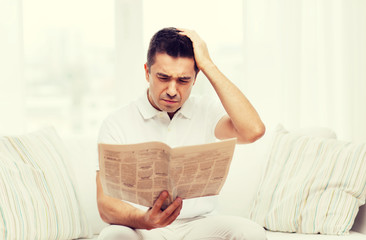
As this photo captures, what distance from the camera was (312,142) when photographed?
2285 millimetres

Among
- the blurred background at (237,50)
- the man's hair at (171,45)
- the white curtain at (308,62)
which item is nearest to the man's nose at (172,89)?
the man's hair at (171,45)

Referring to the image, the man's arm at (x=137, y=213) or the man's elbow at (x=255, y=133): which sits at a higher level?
the man's elbow at (x=255, y=133)

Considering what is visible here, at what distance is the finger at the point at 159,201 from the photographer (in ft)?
4.66

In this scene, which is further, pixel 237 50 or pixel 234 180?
pixel 237 50

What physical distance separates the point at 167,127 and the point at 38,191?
0.56 meters

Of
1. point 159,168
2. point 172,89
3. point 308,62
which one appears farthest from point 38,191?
point 308,62

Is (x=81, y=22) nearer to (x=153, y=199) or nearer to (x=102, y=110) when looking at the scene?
(x=102, y=110)

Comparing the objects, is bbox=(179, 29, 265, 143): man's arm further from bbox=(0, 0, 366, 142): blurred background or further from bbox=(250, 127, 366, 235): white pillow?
bbox=(0, 0, 366, 142): blurred background

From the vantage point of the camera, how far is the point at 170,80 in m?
1.79

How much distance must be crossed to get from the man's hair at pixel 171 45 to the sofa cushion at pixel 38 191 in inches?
24.2

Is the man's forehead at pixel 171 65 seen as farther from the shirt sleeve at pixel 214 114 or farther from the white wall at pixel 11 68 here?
the white wall at pixel 11 68

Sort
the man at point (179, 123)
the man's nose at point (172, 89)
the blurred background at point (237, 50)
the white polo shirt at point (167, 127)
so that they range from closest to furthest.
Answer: the man at point (179, 123)
the man's nose at point (172, 89)
the white polo shirt at point (167, 127)
the blurred background at point (237, 50)

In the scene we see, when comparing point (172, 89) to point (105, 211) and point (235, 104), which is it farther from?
point (105, 211)

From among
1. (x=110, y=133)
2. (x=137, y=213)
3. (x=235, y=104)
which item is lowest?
(x=137, y=213)
